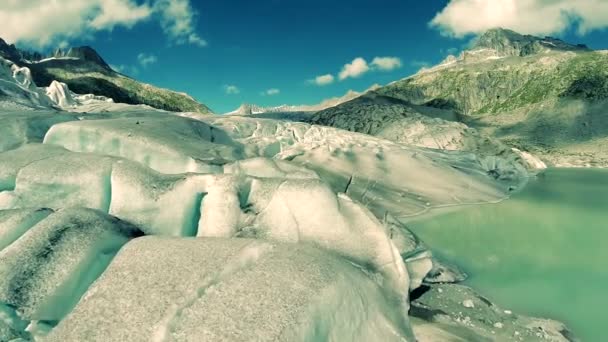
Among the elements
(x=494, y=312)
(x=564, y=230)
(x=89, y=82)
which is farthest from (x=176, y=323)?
(x=89, y=82)

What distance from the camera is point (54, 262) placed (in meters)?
7.54

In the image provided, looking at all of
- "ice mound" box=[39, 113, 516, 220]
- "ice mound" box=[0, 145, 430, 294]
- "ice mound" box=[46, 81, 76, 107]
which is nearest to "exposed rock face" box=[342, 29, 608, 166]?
"ice mound" box=[39, 113, 516, 220]

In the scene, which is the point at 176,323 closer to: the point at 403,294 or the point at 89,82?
the point at 403,294

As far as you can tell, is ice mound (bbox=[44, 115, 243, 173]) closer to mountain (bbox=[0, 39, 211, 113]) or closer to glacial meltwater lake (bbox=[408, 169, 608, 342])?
glacial meltwater lake (bbox=[408, 169, 608, 342])

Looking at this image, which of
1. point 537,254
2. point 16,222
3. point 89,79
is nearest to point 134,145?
point 16,222

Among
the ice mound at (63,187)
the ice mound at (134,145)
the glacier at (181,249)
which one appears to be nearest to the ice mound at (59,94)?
the glacier at (181,249)

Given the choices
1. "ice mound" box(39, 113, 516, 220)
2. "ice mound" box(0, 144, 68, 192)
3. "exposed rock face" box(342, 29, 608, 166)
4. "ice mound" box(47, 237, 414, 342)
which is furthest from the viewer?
"exposed rock face" box(342, 29, 608, 166)

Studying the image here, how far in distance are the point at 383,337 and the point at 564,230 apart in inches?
757

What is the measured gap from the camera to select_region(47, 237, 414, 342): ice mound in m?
5.75

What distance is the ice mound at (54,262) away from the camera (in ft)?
23.2

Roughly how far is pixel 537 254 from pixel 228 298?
15.6m

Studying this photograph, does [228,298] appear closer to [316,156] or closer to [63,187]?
[63,187]

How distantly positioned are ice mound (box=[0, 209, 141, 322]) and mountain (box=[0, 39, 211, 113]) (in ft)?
504

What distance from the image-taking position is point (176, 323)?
577 cm
